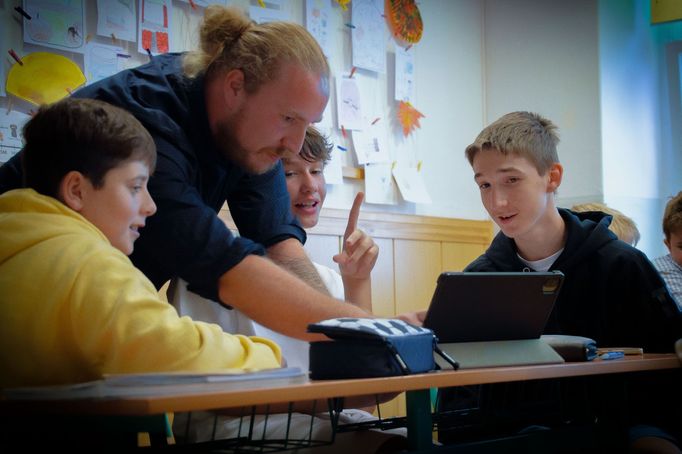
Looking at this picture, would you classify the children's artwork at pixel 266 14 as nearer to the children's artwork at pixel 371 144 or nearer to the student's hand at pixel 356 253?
the children's artwork at pixel 371 144

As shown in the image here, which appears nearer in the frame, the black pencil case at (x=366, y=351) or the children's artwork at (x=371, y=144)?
the black pencil case at (x=366, y=351)

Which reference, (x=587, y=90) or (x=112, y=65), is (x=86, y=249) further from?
(x=587, y=90)

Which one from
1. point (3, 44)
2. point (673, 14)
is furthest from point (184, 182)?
point (673, 14)

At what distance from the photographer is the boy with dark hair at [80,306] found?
0.94 meters

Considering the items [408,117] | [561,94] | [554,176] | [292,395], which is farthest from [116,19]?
[561,94]

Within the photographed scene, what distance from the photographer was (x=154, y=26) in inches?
94.7

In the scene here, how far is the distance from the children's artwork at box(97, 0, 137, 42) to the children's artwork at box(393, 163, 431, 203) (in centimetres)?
125

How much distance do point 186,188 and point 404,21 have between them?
2131mm

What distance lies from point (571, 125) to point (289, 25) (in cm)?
200

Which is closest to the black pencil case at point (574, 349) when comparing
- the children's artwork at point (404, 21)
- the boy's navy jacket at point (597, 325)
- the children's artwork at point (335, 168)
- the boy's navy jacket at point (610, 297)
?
the boy's navy jacket at point (597, 325)

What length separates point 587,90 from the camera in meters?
3.41

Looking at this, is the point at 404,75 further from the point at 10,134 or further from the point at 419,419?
the point at 419,419

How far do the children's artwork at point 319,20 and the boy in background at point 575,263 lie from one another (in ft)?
3.30

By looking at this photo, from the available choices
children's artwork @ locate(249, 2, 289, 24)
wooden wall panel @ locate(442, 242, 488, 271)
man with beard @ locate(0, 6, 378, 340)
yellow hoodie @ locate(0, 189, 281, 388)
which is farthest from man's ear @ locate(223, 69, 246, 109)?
wooden wall panel @ locate(442, 242, 488, 271)
